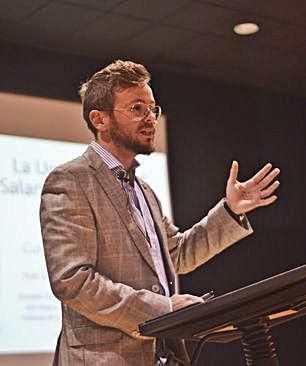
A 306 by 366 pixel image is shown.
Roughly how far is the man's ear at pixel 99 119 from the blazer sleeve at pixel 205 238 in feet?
1.09

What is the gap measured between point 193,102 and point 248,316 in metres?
4.18

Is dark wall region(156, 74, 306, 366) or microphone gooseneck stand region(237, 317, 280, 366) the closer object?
microphone gooseneck stand region(237, 317, 280, 366)

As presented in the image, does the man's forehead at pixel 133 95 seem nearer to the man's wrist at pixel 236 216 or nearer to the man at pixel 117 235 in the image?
the man at pixel 117 235

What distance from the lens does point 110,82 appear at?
6.76 feet

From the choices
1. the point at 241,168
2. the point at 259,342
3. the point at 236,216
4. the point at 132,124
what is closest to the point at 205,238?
the point at 236,216

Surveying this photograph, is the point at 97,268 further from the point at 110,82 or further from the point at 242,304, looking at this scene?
the point at 242,304

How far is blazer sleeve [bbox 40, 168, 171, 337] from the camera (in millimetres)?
1707

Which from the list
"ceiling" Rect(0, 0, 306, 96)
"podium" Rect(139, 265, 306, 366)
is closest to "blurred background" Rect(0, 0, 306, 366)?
"ceiling" Rect(0, 0, 306, 96)

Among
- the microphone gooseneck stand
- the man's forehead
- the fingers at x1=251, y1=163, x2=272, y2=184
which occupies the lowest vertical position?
the microphone gooseneck stand

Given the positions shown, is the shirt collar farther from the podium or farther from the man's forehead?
the podium

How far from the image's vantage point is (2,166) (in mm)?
4199

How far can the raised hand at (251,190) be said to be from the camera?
1949 millimetres

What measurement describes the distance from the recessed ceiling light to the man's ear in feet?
9.13

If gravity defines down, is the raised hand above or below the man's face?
below
